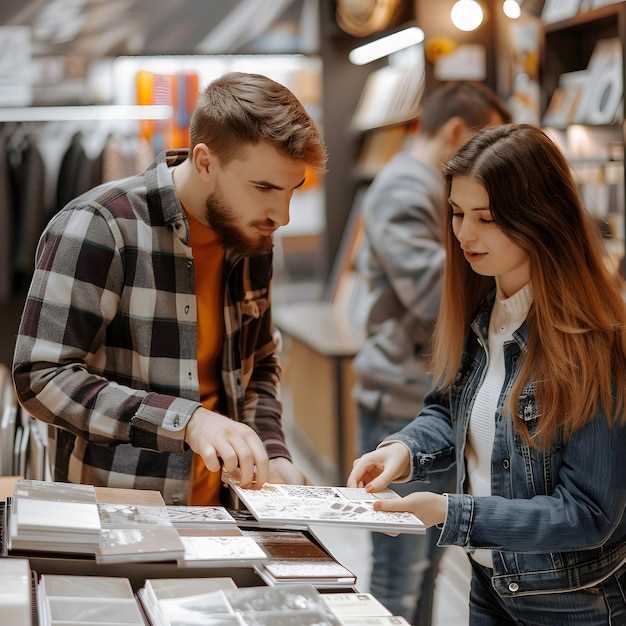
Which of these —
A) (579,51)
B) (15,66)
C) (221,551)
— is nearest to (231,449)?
(221,551)

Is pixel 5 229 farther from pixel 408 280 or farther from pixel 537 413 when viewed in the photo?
pixel 537 413

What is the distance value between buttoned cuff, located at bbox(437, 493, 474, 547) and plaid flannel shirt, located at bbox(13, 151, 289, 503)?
488 mm

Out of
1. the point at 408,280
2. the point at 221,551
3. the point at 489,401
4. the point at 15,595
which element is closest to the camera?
the point at 15,595

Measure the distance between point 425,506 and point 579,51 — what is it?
10.2 feet

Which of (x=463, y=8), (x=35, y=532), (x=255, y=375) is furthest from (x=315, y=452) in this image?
(x=35, y=532)

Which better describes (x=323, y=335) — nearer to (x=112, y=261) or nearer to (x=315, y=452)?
(x=315, y=452)

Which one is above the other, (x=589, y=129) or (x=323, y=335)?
(x=589, y=129)

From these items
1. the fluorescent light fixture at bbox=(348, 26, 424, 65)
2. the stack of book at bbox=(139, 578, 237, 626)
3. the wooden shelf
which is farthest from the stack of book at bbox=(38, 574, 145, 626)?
the fluorescent light fixture at bbox=(348, 26, 424, 65)

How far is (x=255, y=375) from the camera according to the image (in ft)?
7.77

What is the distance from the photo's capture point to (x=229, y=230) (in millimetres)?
2014

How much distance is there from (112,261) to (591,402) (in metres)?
0.93

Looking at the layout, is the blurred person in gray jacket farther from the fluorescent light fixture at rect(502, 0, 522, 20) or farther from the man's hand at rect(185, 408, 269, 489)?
the man's hand at rect(185, 408, 269, 489)

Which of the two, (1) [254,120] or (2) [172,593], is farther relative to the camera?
(1) [254,120]

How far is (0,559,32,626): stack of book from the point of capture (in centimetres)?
126
